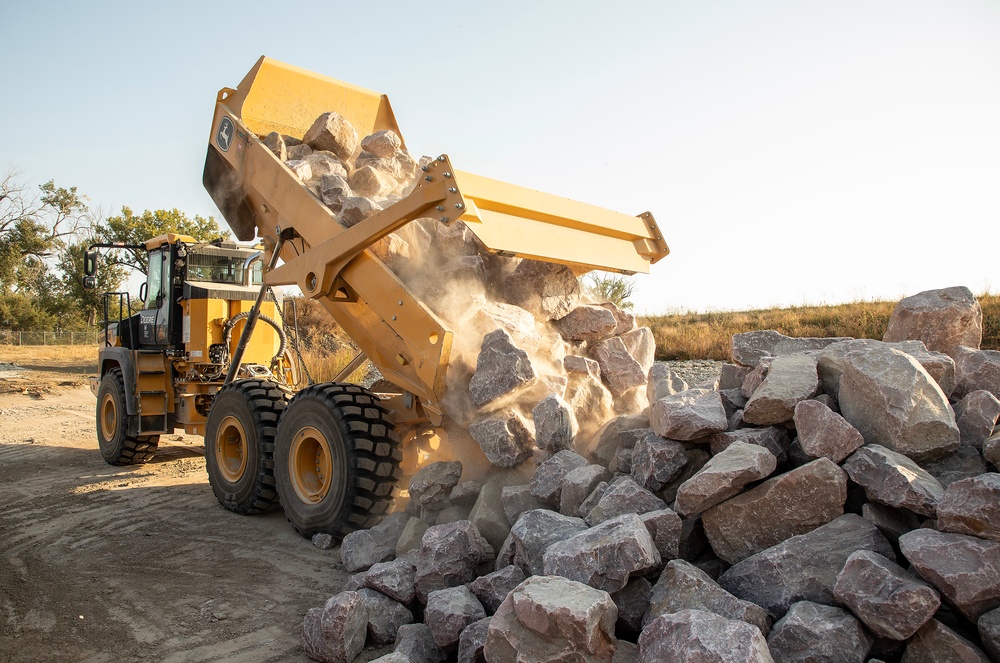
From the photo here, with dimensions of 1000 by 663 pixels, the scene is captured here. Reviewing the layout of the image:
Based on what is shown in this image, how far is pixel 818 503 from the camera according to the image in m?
3.07

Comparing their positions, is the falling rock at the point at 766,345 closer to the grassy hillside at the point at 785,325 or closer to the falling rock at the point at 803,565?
the falling rock at the point at 803,565

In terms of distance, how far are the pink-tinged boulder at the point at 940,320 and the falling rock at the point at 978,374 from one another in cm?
44

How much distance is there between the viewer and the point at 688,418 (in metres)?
3.56

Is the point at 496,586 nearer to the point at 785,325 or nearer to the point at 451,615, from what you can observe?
the point at 451,615

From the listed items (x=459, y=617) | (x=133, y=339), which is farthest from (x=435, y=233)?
(x=133, y=339)

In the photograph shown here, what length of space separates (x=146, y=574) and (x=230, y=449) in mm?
1735

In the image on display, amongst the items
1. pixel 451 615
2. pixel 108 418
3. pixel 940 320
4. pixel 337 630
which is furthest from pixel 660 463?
pixel 108 418

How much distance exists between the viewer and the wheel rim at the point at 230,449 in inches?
241

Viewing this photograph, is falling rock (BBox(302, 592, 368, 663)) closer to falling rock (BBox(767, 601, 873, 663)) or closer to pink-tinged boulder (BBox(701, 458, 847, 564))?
pink-tinged boulder (BBox(701, 458, 847, 564))

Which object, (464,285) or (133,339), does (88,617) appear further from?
(133,339)

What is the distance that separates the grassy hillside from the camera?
484 inches

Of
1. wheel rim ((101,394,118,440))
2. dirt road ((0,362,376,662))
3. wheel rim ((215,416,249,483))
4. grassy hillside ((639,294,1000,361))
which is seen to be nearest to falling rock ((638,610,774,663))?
dirt road ((0,362,376,662))

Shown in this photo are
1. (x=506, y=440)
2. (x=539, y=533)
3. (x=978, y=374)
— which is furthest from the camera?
(x=506, y=440)

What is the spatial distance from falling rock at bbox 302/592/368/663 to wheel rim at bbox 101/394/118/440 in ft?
22.8
